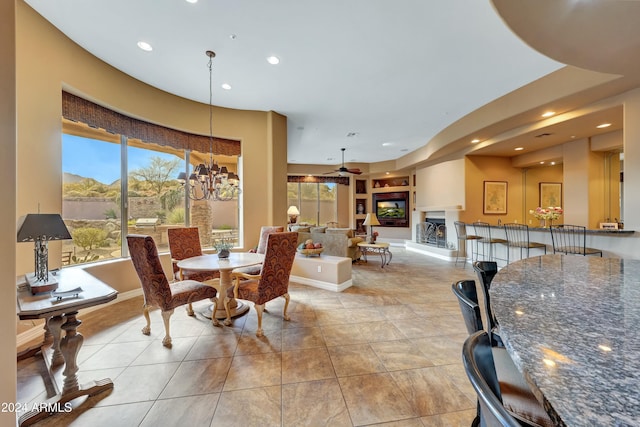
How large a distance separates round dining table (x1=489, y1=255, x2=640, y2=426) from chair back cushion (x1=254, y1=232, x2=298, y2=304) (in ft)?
6.53

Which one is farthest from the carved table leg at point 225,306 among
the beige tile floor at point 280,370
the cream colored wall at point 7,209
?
the cream colored wall at point 7,209

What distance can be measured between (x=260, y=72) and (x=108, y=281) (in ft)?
12.3

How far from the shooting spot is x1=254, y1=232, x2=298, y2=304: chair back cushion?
108 inches

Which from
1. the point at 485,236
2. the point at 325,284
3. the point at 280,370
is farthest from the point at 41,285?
the point at 485,236

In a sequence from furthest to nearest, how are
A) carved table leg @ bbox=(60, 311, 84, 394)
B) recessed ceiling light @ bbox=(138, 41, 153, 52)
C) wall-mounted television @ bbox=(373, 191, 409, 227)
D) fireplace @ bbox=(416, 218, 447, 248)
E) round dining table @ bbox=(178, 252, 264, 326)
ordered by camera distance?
1. wall-mounted television @ bbox=(373, 191, 409, 227)
2. fireplace @ bbox=(416, 218, 447, 248)
3. recessed ceiling light @ bbox=(138, 41, 153, 52)
4. round dining table @ bbox=(178, 252, 264, 326)
5. carved table leg @ bbox=(60, 311, 84, 394)

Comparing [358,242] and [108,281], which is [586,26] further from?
[108,281]

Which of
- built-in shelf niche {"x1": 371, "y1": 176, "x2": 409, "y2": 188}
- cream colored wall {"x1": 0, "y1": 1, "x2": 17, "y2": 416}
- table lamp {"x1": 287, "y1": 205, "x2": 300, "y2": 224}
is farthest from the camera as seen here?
built-in shelf niche {"x1": 371, "y1": 176, "x2": 409, "y2": 188}

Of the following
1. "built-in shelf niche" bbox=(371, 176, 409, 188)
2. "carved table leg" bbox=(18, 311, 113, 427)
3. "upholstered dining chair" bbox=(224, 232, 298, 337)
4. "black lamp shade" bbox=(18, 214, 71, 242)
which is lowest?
"carved table leg" bbox=(18, 311, 113, 427)

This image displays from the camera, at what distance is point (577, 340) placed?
67 cm

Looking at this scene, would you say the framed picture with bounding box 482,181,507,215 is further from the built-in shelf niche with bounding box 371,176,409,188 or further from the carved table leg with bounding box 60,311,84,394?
the carved table leg with bounding box 60,311,84,394

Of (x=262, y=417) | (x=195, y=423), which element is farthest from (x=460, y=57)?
(x=195, y=423)

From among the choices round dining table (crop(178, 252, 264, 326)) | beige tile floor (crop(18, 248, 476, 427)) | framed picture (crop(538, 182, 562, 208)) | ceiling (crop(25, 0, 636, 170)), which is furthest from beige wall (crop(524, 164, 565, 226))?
round dining table (crop(178, 252, 264, 326))

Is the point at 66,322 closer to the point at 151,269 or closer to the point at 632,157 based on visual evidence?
the point at 151,269

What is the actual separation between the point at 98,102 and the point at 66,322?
3.11 m
